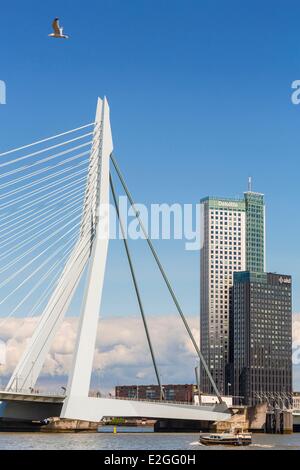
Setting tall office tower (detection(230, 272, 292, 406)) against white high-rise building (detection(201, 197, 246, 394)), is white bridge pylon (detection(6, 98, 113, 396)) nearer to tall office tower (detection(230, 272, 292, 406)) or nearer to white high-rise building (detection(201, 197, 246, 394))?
tall office tower (detection(230, 272, 292, 406))

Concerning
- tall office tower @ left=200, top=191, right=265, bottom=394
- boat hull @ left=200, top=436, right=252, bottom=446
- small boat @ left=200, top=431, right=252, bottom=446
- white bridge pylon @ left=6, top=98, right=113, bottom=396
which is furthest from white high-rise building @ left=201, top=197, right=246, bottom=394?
white bridge pylon @ left=6, top=98, right=113, bottom=396

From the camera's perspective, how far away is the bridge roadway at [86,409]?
4491cm

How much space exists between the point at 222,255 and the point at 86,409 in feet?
396

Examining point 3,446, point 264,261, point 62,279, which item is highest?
point 264,261

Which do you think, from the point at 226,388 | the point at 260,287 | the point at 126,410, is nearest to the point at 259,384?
the point at 226,388

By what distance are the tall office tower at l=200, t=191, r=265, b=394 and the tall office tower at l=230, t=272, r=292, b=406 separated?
11.7ft

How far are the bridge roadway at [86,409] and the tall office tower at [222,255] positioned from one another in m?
95.0

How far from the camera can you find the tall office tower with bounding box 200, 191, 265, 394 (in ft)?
508

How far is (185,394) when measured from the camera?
13388 cm

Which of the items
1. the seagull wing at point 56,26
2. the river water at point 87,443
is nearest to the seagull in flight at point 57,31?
the seagull wing at point 56,26

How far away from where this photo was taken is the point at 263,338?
14925 cm

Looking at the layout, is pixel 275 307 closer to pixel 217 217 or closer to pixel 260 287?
pixel 260 287

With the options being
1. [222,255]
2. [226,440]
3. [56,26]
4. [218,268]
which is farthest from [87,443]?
[222,255]
